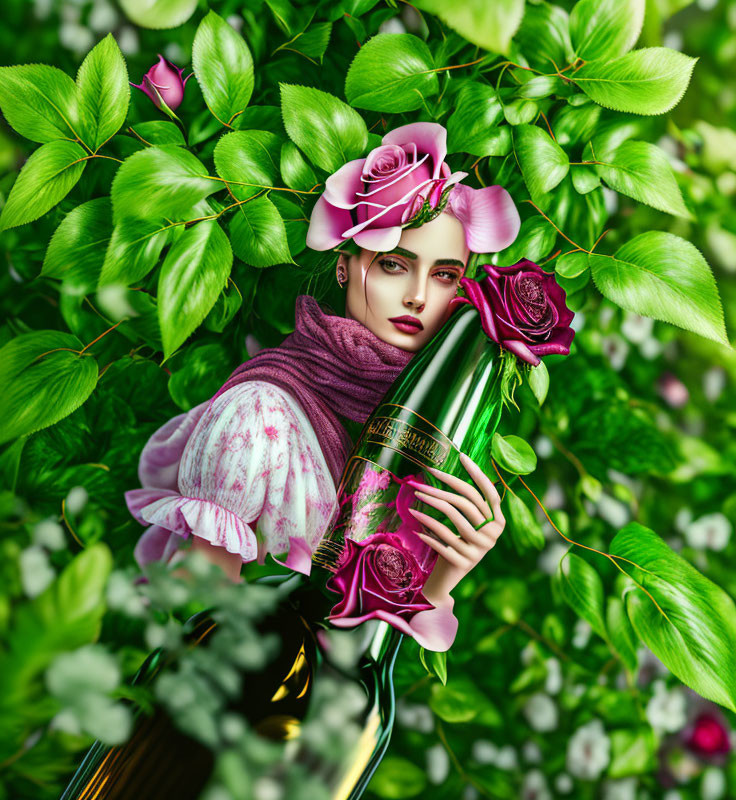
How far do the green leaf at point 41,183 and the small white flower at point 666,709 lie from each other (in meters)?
0.74

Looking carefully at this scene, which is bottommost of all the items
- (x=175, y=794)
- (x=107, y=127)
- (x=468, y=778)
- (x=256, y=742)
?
(x=468, y=778)

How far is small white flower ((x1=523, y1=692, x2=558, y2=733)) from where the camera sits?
2.21 ft

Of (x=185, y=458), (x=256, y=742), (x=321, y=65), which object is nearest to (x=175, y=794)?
(x=256, y=742)

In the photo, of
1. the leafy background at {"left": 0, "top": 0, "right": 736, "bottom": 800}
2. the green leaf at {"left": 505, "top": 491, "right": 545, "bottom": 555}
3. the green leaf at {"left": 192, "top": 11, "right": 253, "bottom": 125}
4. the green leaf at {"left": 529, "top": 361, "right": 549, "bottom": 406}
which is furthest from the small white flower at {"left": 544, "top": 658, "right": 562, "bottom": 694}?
the green leaf at {"left": 192, "top": 11, "right": 253, "bottom": 125}

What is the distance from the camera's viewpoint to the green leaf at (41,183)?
0.64m

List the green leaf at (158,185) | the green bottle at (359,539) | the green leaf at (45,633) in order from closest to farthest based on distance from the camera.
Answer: the green leaf at (45,633) < the green bottle at (359,539) < the green leaf at (158,185)

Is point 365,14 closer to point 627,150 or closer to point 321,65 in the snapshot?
point 321,65

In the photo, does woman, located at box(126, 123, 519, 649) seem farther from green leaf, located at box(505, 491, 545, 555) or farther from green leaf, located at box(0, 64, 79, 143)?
green leaf, located at box(0, 64, 79, 143)

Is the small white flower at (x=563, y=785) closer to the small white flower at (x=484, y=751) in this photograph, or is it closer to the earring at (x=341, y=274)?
the small white flower at (x=484, y=751)

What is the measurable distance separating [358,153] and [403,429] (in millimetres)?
266

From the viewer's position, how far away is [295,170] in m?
0.64

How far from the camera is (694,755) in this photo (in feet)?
2.18

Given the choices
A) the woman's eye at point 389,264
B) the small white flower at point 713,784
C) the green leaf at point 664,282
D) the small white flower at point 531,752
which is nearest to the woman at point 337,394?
the woman's eye at point 389,264

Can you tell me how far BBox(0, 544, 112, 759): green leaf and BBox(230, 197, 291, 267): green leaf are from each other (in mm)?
323
